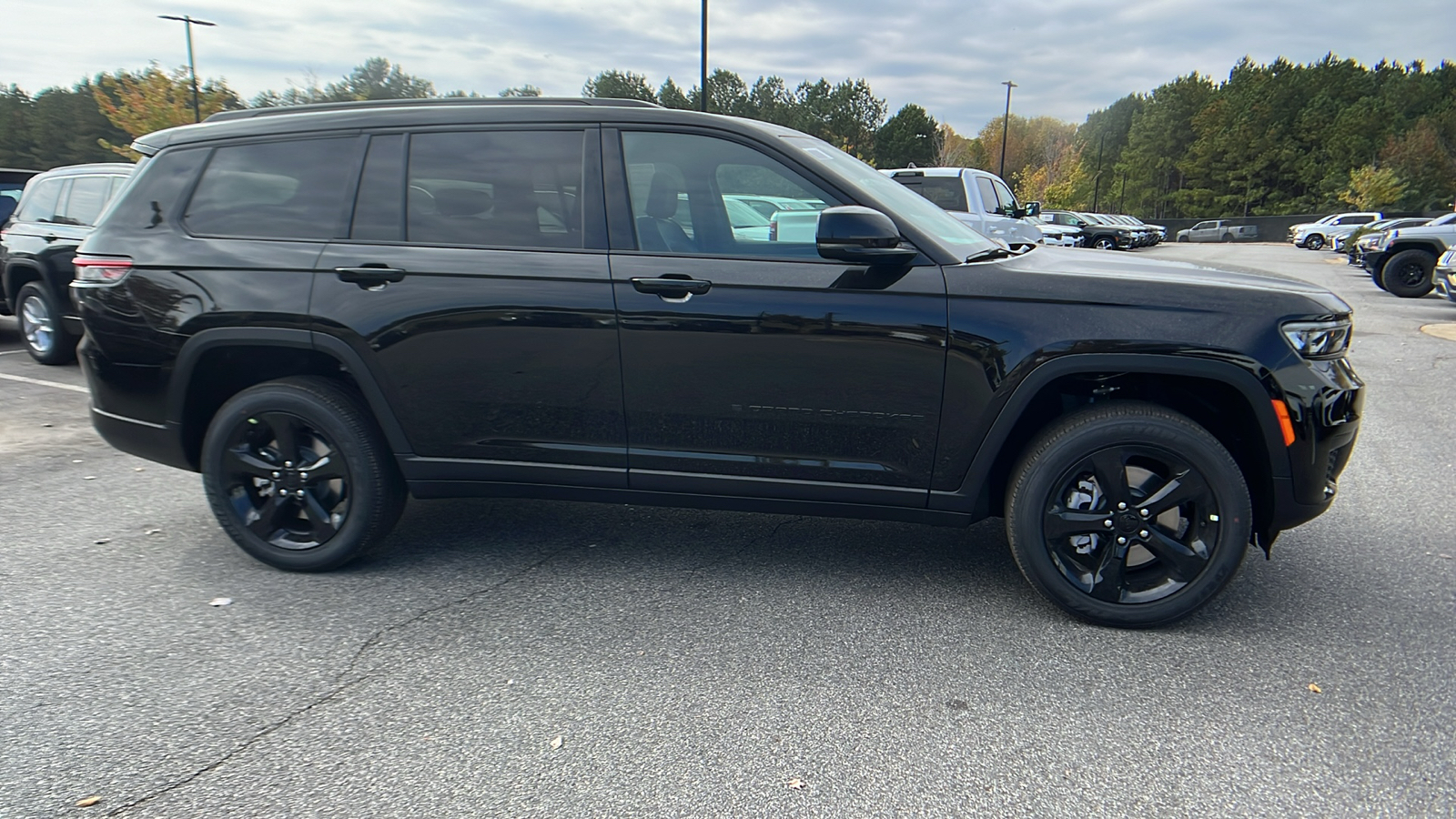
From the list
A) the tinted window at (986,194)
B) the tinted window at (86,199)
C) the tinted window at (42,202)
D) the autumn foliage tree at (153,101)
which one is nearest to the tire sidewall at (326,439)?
the tinted window at (86,199)

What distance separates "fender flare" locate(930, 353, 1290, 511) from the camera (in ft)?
9.54

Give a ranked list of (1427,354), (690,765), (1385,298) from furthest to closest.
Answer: (1385,298), (1427,354), (690,765)

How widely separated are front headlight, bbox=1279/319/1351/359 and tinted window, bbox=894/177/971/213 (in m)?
9.08

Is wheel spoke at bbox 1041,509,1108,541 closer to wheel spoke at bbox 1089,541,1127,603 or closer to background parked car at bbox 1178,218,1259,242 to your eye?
wheel spoke at bbox 1089,541,1127,603

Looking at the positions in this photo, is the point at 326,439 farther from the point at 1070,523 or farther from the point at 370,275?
the point at 1070,523

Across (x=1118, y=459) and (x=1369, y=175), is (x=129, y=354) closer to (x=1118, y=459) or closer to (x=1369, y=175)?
(x=1118, y=459)

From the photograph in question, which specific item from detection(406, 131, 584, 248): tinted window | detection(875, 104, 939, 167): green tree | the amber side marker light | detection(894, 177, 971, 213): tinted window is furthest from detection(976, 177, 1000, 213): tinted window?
detection(875, 104, 939, 167): green tree

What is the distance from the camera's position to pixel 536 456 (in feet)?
11.3

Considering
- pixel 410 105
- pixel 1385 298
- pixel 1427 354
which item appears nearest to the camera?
pixel 410 105

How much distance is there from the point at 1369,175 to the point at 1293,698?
7232 cm

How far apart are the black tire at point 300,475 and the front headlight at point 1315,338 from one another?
3337mm

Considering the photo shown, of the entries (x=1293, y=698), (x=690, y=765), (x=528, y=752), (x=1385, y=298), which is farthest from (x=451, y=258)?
(x=1385, y=298)

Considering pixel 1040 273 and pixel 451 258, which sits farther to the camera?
pixel 451 258

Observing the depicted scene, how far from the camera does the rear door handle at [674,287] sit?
125 inches
